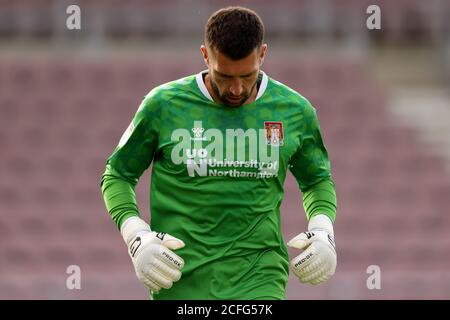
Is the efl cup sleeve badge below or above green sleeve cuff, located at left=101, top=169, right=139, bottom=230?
above

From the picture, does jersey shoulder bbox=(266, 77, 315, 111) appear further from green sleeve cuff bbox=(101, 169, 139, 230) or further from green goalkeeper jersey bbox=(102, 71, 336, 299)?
green sleeve cuff bbox=(101, 169, 139, 230)

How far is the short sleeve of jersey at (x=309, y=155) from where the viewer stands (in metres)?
4.04

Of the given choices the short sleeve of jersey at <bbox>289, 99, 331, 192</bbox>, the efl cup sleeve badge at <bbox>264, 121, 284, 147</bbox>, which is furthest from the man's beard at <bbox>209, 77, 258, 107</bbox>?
the short sleeve of jersey at <bbox>289, 99, 331, 192</bbox>

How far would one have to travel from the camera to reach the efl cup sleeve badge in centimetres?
396

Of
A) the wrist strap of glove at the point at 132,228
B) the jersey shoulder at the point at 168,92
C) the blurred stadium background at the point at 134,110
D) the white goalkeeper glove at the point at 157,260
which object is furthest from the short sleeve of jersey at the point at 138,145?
the blurred stadium background at the point at 134,110

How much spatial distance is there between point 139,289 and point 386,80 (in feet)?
16.8

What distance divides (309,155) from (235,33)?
2.00ft

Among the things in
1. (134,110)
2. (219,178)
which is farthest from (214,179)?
(134,110)

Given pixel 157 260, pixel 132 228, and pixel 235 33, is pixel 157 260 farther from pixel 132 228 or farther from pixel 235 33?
pixel 235 33

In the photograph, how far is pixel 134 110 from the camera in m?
10.5

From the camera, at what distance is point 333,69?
11.0 metres

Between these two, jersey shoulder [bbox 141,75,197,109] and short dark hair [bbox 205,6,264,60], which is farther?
jersey shoulder [bbox 141,75,197,109]

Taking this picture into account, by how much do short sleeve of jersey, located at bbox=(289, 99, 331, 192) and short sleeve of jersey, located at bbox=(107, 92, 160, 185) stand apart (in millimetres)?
551
